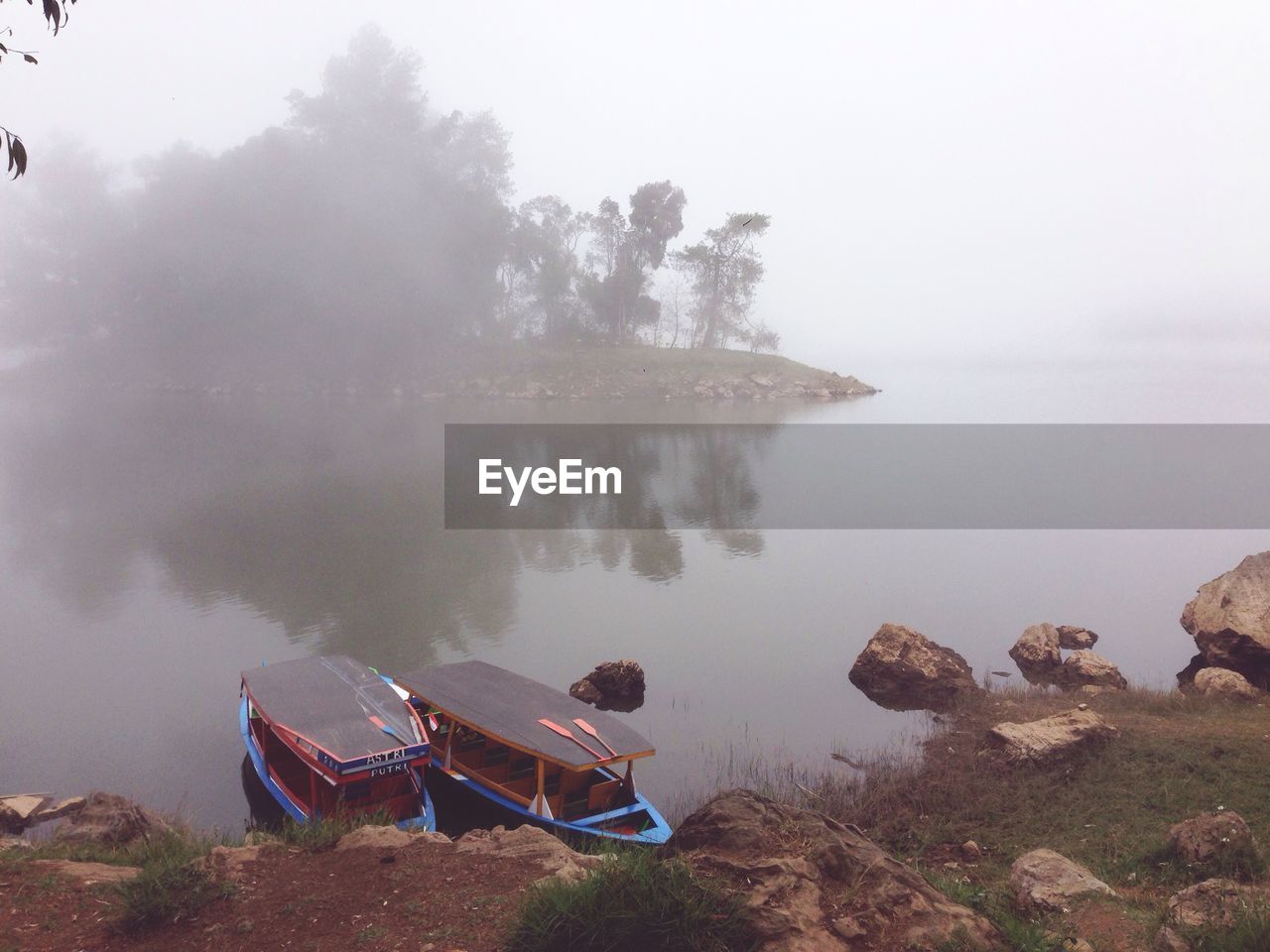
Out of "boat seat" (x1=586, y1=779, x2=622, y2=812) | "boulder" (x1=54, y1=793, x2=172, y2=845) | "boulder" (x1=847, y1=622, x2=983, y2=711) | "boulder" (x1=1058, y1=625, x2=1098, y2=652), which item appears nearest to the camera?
"boulder" (x1=54, y1=793, x2=172, y2=845)

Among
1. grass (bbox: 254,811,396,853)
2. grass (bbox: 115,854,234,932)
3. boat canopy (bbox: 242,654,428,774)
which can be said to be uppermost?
grass (bbox: 115,854,234,932)

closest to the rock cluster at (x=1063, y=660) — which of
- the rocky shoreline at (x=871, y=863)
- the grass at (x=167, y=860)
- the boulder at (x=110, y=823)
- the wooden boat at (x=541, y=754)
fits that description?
the rocky shoreline at (x=871, y=863)

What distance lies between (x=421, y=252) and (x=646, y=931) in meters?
116

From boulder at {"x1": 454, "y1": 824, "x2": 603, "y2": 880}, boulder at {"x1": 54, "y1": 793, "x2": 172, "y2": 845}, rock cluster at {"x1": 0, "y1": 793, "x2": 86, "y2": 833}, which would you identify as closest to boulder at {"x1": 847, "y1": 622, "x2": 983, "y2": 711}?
boulder at {"x1": 454, "y1": 824, "x2": 603, "y2": 880}

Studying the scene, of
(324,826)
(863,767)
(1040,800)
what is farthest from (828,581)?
(324,826)

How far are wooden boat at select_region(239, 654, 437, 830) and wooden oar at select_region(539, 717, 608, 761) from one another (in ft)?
5.79

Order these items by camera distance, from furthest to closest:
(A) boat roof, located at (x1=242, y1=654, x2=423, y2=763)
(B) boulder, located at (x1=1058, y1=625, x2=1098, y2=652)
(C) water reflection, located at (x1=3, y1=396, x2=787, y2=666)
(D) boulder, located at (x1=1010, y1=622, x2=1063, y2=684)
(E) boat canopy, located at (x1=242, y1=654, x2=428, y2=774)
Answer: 1. (C) water reflection, located at (x1=3, y1=396, x2=787, y2=666)
2. (B) boulder, located at (x1=1058, y1=625, x2=1098, y2=652)
3. (D) boulder, located at (x1=1010, y1=622, x2=1063, y2=684)
4. (A) boat roof, located at (x1=242, y1=654, x2=423, y2=763)
5. (E) boat canopy, located at (x1=242, y1=654, x2=428, y2=774)

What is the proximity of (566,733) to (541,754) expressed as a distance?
2.37 feet

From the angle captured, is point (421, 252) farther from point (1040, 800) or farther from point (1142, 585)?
point (1040, 800)

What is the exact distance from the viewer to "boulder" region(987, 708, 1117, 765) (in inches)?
516

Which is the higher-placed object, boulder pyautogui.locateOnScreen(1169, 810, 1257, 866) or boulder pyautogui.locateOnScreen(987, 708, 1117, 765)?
boulder pyautogui.locateOnScreen(1169, 810, 1257, 866)

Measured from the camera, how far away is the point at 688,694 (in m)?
18.5

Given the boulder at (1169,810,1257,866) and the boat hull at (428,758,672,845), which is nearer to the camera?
the boulder at (1169,810,1257,866)
